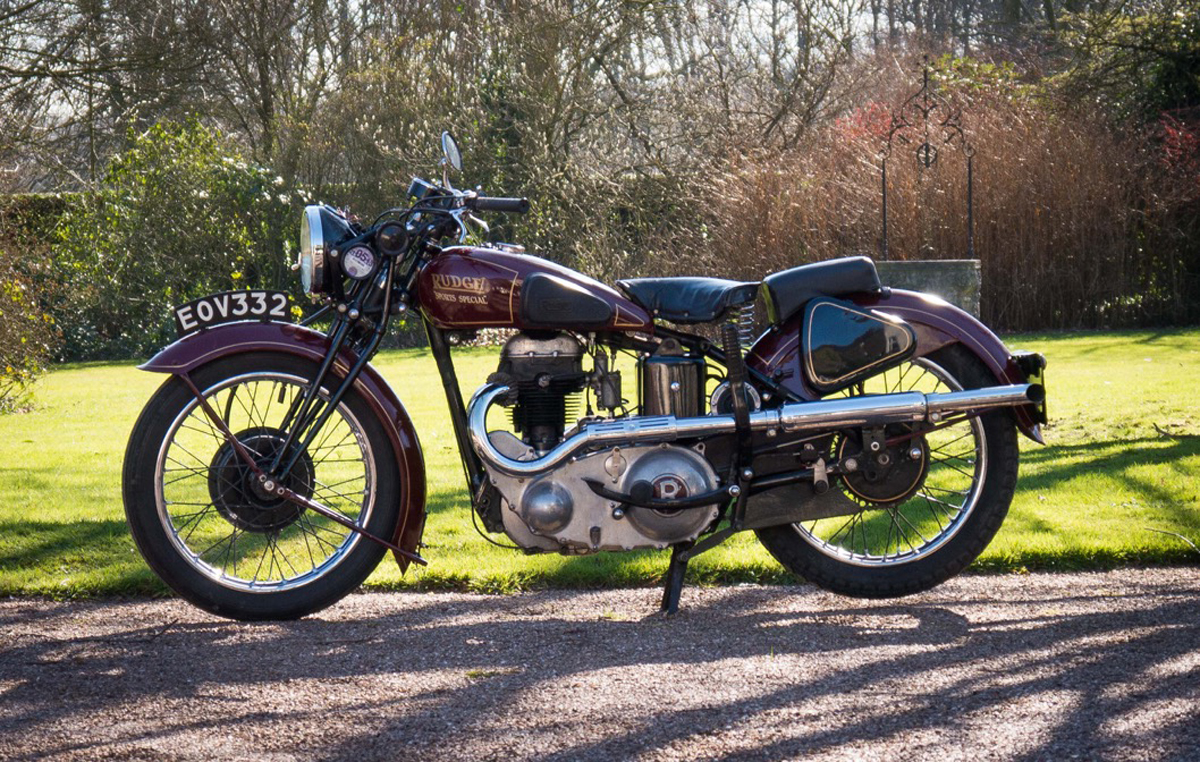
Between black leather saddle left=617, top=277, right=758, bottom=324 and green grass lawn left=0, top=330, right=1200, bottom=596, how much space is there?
1091mm

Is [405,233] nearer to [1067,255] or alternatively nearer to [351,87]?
[1067,255]

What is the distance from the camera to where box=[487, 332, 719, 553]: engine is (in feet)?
12.2

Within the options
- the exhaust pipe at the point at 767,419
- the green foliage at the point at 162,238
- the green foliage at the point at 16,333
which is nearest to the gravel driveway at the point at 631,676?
the exhaust pipe at the point at 767,419

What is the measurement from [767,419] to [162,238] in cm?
1273

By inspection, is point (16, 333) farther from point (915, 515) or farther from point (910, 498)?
point (910, 498)

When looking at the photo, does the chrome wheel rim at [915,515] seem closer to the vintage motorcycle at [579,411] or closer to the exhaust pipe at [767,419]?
the vintage motorcycle at [579,411]

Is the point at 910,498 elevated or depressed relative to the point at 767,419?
depressed

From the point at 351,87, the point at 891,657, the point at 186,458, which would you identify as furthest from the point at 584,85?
the point at 891,657

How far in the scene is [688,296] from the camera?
3742mm

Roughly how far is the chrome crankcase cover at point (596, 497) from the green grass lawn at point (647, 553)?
24.1 inches

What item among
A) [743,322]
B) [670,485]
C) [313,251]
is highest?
[313,251]

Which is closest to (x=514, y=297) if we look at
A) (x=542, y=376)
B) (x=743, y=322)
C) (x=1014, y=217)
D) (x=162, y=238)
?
(x=542, y=376)

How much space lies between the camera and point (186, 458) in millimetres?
6914

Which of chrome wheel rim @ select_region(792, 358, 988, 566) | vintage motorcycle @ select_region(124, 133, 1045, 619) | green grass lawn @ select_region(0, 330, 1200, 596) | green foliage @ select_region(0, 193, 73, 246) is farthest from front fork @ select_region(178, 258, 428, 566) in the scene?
green foliage @ select_region(0, 193, 73, 246)
